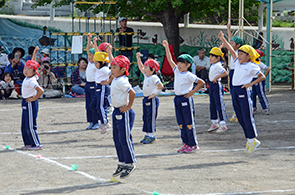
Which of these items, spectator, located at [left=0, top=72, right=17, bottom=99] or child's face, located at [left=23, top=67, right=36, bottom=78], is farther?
spectator, located at [left=0, top=72, right=17, bottom=99]

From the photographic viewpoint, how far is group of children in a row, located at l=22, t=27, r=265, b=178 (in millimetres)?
6812

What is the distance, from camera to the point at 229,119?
1277 cm

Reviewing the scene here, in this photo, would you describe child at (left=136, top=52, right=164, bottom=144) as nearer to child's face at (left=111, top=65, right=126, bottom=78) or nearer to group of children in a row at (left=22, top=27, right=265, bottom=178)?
group of children in a row at (left=22, top=27, right=265, bottom=178)

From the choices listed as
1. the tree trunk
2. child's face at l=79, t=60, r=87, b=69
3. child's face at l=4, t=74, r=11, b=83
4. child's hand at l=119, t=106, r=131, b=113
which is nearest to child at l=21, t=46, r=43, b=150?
child's hand at l=119, t=106, r=131, b=113

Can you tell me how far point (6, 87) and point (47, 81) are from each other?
62.2 inches

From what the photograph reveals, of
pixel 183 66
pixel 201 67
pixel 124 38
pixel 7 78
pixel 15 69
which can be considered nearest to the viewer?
pixel 183 66

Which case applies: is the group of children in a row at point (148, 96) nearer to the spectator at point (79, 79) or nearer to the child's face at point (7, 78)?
the spectator at point (79, 79)

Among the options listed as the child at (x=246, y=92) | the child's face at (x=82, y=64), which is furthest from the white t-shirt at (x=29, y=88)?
the child's face at (x=82, y=64)

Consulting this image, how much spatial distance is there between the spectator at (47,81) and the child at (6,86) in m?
1.12

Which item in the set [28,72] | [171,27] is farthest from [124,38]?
[28,72]

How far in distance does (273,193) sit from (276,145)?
3.41 metres

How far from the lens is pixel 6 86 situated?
17.4 metres

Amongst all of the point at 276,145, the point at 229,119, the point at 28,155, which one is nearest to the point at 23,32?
the point at 229,119

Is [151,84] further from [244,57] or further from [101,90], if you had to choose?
[244,57]
